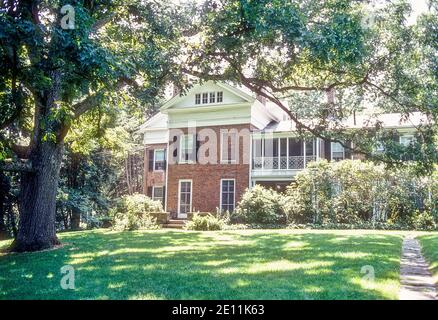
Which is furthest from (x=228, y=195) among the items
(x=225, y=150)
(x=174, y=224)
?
(x=174, y=224)

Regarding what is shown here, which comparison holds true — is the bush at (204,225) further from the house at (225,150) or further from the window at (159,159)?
the window at (159,159)

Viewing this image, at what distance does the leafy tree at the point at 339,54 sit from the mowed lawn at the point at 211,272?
15.8ft

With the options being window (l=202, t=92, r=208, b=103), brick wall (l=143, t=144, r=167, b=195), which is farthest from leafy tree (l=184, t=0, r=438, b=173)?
brick wall (l=143, t=144, r=167, b=195)

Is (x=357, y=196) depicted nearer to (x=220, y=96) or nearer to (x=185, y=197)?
(x=220, y=96)

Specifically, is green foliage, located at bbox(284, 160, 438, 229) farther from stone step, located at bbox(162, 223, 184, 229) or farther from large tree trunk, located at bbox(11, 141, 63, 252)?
large tree trunk, located at bbox(11, 141, 63, 252)

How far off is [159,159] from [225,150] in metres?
6.29

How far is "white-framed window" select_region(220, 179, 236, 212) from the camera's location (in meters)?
26.4

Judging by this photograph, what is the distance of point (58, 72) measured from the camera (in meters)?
11.3

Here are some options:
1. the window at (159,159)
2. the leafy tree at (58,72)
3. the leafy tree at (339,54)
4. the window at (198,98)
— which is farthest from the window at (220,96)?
the leafy tree at (58,72)

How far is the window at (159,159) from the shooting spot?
101 feet

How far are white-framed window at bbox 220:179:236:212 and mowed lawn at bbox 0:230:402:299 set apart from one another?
1522cm
